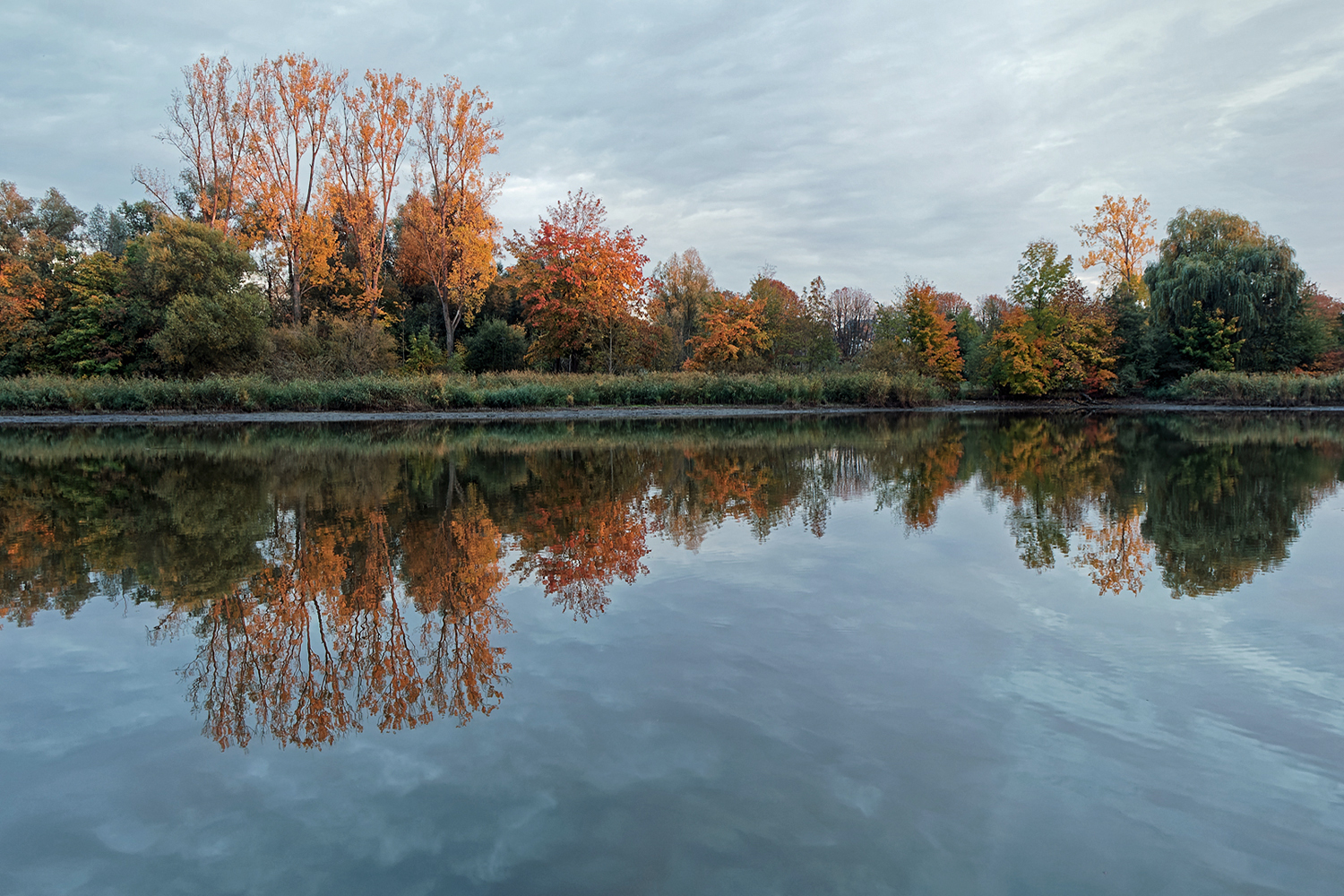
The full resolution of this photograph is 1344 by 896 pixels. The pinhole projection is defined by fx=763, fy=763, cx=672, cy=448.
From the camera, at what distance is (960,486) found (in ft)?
36.3

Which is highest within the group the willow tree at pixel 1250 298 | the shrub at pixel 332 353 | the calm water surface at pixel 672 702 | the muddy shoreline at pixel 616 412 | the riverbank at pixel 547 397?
the willow tree at pixel 1250 298

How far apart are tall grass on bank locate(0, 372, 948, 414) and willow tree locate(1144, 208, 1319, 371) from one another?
13.8m

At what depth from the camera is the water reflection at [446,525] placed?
433cm

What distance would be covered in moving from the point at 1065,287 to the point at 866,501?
30590 millimetres

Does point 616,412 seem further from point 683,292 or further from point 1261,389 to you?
point 1261,389

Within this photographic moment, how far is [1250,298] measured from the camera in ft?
112

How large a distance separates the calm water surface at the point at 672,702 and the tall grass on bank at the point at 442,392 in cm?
1911

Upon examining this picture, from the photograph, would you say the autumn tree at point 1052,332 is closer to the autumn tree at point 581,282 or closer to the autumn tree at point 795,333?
the autumn tree at point 795,333

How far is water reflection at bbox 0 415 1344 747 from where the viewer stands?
4.33 meters

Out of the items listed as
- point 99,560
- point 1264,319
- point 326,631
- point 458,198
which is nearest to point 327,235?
point 458,198

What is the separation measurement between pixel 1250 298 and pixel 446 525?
39180 millimetres

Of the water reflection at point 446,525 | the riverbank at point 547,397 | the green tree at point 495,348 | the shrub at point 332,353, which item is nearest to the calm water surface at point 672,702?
the water reflection at point 446,525

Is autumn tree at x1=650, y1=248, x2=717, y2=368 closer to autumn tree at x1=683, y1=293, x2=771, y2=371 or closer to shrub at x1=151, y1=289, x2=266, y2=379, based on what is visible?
autumn tree at x1=683, y1=293, x2=771, y2=371

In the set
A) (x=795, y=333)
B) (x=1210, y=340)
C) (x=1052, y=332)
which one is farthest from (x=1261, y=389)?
(x=795, y=333)
